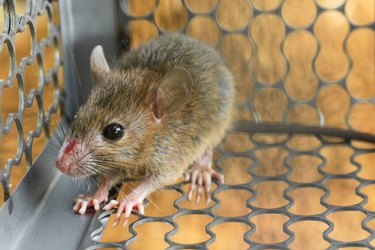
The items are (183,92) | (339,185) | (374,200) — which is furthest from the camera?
(339,185)

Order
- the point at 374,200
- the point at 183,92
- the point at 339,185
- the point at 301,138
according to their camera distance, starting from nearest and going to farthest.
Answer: the point at 183,92, the point at 301,138, the point at 374,200, the point at 339,185

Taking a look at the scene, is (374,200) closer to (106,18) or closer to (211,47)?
(211,47)

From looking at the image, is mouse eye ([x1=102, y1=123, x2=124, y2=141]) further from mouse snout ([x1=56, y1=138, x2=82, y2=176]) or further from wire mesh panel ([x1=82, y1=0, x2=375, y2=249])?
wire mesh panel ([x1=82, y1=0, x2=375, y2=249])

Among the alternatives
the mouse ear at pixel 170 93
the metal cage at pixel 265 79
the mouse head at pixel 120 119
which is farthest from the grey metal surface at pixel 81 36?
the mouse ear at pixel 170 93

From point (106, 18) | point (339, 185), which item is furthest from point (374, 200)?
point (106, 18)

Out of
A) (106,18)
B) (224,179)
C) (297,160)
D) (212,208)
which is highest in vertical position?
(106,18)

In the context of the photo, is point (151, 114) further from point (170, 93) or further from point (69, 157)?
point (69, 157)

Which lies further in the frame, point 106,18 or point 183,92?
point 106,18
